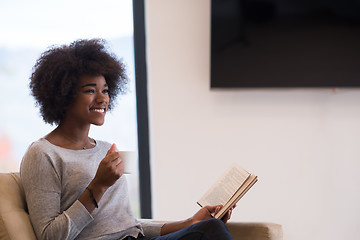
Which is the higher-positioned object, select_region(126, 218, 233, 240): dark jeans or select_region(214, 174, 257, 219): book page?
select_region(214, 174, 257, 219): book page

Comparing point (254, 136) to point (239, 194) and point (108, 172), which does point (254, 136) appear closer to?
point (239, 194)

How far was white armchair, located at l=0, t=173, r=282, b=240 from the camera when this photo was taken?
51.1 inches

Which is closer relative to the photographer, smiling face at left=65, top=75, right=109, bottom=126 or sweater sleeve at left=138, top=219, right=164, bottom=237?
smiling face at left=65, top=75, right=109, bottom=126

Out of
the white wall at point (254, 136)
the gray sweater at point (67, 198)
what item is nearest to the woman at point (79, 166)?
the gray sweater at point (67, 198)

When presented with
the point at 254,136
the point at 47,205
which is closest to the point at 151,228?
the point at 47,205

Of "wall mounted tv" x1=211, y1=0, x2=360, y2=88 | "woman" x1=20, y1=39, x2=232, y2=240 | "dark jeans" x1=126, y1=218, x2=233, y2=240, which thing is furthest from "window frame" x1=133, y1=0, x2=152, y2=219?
"dark jeans" x1=126, y1=218, x2=233, y2=240

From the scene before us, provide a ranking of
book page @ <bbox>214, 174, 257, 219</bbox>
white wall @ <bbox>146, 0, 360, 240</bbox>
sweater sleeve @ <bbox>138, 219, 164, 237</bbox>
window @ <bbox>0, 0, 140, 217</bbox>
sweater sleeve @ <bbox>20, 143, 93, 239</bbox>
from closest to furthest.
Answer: sweater sleeve @ <bbox>20, 143, 93, 239</bbox> < book page @ <bbox>214, 174, 257, 219</bbox> < sweater sleeve @ <bbox>138, 219, 164, 237</bbox> < white wall @ <bbox>146, 0, 360, 240</bbox> < window @ <bbox>0, 0, 140, 217</bbox>

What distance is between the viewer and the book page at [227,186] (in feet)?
4.74

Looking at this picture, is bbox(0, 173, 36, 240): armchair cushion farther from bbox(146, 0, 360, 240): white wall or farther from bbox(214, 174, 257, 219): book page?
bbox(146, 0, 360, 240): white wall

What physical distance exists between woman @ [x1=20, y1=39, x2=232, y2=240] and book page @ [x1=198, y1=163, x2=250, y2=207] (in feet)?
0.12

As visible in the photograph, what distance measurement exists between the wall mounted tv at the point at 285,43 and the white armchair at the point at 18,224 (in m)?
0.93

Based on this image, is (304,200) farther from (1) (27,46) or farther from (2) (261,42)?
(1) (27,46)

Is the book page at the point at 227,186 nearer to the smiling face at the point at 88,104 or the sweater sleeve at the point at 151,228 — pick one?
the sweater sleeve at the point at 151,228

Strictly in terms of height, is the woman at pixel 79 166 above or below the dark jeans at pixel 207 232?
above
